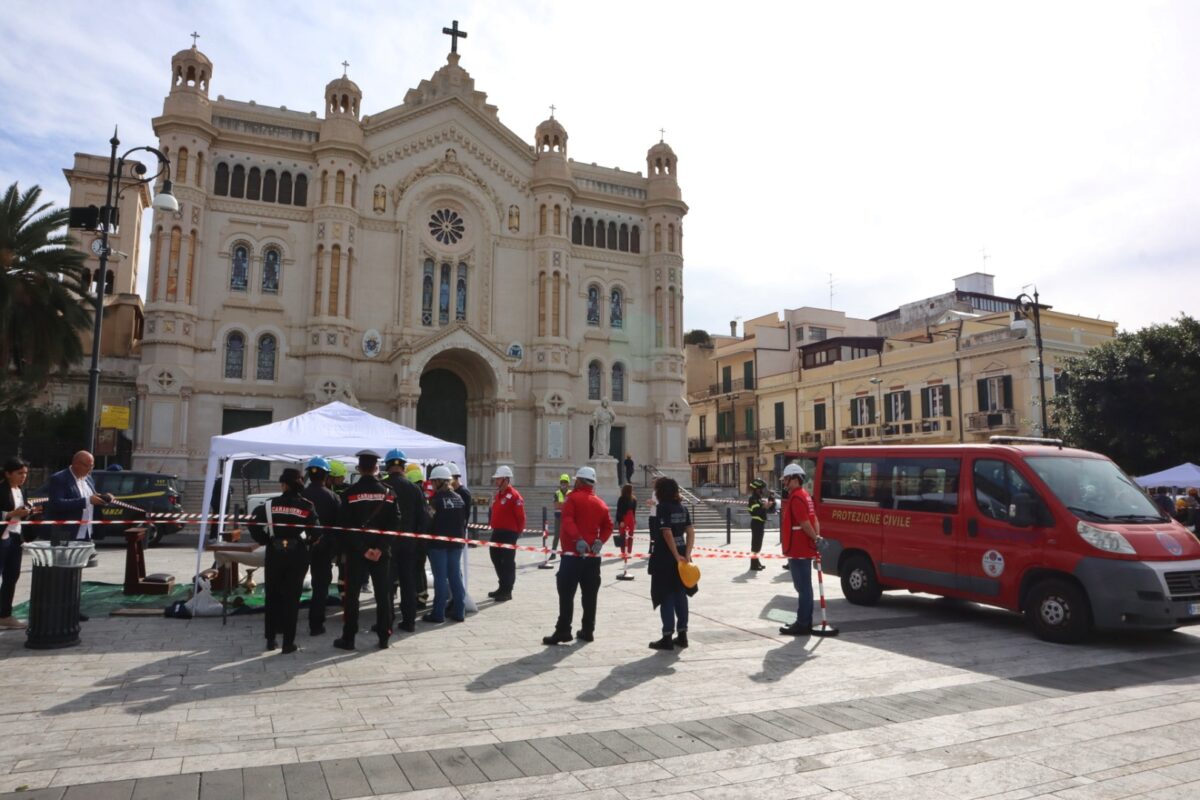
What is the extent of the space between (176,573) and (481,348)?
63.5ft

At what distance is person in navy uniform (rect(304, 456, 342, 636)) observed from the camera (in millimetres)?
8188

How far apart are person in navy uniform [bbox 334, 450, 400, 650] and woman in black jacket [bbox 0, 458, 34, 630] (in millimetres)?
3582

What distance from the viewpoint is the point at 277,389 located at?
102ft

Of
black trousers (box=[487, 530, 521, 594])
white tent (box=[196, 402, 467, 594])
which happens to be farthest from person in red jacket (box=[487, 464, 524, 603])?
white tent (box=[196, 402, 467, 594])

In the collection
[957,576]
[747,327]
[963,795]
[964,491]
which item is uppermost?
[747,327]

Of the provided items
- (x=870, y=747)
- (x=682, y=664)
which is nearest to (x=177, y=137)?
(x=682, y=664)

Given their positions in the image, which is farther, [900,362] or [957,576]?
[900,362]

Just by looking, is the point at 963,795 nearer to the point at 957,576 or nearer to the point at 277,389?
the point at 957,576

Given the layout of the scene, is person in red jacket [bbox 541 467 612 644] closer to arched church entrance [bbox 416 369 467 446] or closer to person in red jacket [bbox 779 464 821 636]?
person in red jacket [bbox 779 464 821 636]

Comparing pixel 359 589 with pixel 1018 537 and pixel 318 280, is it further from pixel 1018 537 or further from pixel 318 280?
pixel 318 280

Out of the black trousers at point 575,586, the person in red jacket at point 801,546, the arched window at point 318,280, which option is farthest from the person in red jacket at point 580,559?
the arched window at point 318,280

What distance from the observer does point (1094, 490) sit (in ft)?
30.1

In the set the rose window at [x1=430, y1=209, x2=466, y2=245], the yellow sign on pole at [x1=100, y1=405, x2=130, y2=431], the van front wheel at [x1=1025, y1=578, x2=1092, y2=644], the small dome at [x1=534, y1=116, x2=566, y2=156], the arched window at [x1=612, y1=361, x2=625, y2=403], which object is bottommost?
the van front wheel at [x1=1025, y1=578, x2=1092, y2=644]

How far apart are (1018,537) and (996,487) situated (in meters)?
0.67
